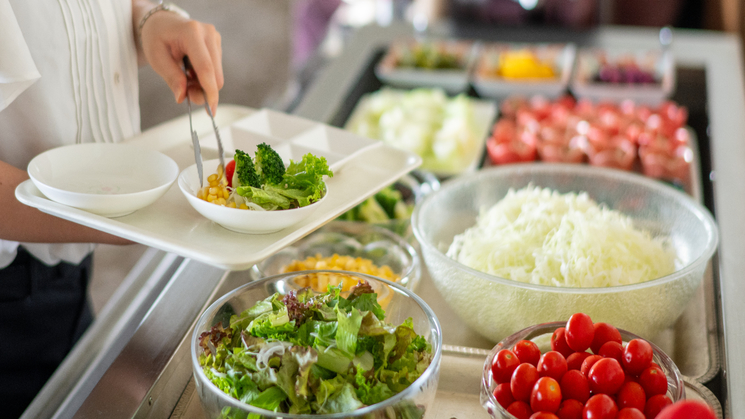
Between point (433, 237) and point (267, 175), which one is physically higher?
point (267, 175)

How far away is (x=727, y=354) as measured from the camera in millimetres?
932

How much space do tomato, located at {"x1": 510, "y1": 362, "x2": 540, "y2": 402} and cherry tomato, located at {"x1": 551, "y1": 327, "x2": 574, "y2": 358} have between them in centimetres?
9

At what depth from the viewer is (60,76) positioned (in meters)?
1.08

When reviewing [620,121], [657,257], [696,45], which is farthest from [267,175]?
[696,45]

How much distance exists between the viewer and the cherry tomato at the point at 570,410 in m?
0.73

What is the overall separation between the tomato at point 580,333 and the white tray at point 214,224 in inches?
13.4

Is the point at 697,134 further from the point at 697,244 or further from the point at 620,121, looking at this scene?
the point at 697,244

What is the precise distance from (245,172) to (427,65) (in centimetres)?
159

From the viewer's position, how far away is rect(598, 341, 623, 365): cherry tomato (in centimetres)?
80

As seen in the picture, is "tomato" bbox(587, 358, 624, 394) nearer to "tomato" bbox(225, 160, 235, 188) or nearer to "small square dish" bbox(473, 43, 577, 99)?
"tomato" bbox(225, 160, 235, 188)

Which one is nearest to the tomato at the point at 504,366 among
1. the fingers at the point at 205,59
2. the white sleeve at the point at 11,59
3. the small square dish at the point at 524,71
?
the fingers at the point at 205,59

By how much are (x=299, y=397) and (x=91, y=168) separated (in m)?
0.54

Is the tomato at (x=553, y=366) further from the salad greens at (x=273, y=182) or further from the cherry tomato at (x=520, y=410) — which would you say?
the salad greens at (x=273, y=182)

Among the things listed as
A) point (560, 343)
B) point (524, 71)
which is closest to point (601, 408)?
point (560, 343)
